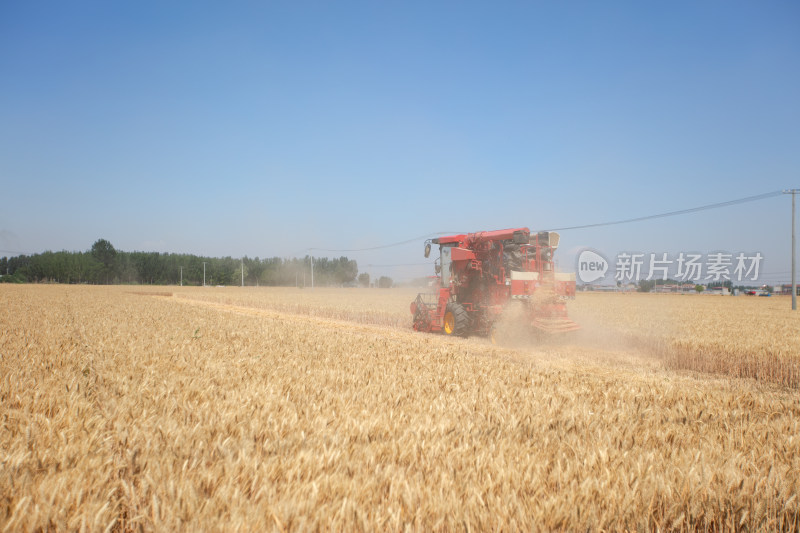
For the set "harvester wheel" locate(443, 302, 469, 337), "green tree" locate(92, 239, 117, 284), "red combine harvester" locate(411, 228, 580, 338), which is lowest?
"harvester wheel" locate(443, 302, 469, 337)

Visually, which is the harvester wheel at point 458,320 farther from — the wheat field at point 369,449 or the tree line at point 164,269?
the tree line at point 164,269

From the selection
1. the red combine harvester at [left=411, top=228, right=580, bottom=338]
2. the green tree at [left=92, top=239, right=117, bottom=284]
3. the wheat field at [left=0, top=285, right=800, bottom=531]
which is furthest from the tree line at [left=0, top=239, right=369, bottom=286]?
the wheat field at [left=0, top=285, right=800, bottom=531]

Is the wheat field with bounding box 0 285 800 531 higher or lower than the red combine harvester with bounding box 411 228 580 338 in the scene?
lower

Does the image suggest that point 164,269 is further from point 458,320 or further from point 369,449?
point 369,449

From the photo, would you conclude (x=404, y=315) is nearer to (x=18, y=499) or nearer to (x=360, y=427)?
(x=360, y=427)

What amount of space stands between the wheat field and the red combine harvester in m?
5.42

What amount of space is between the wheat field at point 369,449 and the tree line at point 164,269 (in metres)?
101

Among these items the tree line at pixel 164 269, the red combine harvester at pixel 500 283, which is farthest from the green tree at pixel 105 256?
the red combine harvester at pixel 500 283

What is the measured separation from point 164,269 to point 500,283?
130948 mm

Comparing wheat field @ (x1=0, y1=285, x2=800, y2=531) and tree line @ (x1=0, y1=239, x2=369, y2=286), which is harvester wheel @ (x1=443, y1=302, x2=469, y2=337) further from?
tree line @ (x1=0, y1=239, x2=369, y2=286)

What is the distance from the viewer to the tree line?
4279 inches

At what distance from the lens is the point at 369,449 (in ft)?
9.36

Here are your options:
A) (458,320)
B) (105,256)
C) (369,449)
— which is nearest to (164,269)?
(105,256)

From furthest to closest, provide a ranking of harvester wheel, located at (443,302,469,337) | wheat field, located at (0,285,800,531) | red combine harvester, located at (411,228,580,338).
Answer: harvester wheel, located at (443,302,469,337)
red combine harvester, located at (411,228,580,338)
wheat field, located at (0,285,800,531)
